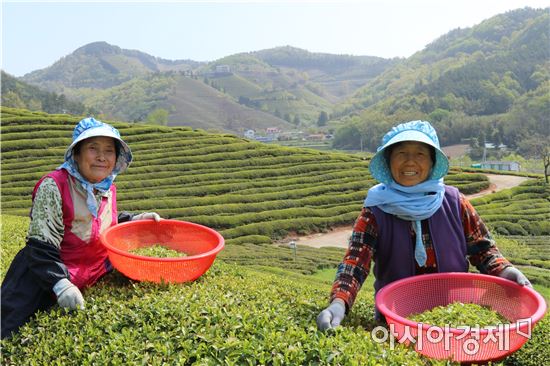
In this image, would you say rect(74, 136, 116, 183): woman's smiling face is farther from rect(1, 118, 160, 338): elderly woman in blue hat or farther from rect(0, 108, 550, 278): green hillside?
A: rect(0, 108, 550, 278): green hillside

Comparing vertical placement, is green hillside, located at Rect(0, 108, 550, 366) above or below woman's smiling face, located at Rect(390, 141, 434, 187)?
below

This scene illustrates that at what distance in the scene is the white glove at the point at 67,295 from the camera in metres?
3.31

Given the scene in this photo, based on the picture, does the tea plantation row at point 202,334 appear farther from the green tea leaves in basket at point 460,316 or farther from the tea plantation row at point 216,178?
the tea plantation row at point 216,178

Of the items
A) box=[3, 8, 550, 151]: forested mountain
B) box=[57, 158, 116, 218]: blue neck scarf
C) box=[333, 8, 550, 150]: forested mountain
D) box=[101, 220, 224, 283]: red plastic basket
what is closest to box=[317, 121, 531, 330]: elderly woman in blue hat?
box=[101, 220, 224, 283]: red plastic basket

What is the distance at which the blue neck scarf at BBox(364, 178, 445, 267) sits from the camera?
295cm

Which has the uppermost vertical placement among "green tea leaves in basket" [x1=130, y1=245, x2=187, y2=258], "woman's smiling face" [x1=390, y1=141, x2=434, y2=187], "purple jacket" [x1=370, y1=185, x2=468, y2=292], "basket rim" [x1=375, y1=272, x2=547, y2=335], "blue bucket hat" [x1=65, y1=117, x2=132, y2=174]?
"blue bucket hat" [x1=65, y1=117, x2=132, y2=174]

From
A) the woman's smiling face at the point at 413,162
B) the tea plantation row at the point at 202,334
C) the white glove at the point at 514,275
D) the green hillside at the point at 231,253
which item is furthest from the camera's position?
the woman's smiling face at the point at 413,162

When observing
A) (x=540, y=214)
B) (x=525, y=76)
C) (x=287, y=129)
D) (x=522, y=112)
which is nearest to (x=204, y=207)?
(x=540, y=214)

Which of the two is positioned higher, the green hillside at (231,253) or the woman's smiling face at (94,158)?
the woman's smiling face at (94,158)

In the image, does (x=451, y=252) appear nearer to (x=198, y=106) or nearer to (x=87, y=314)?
(x=87, y=314)

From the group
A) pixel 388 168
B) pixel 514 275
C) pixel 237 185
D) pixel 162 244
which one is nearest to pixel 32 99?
pixel 237 185

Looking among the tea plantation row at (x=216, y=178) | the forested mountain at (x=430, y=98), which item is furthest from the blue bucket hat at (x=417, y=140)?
the forested mountain at (x=430, y=98)

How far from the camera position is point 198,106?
160375mm

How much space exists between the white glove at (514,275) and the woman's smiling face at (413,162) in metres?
0.75
